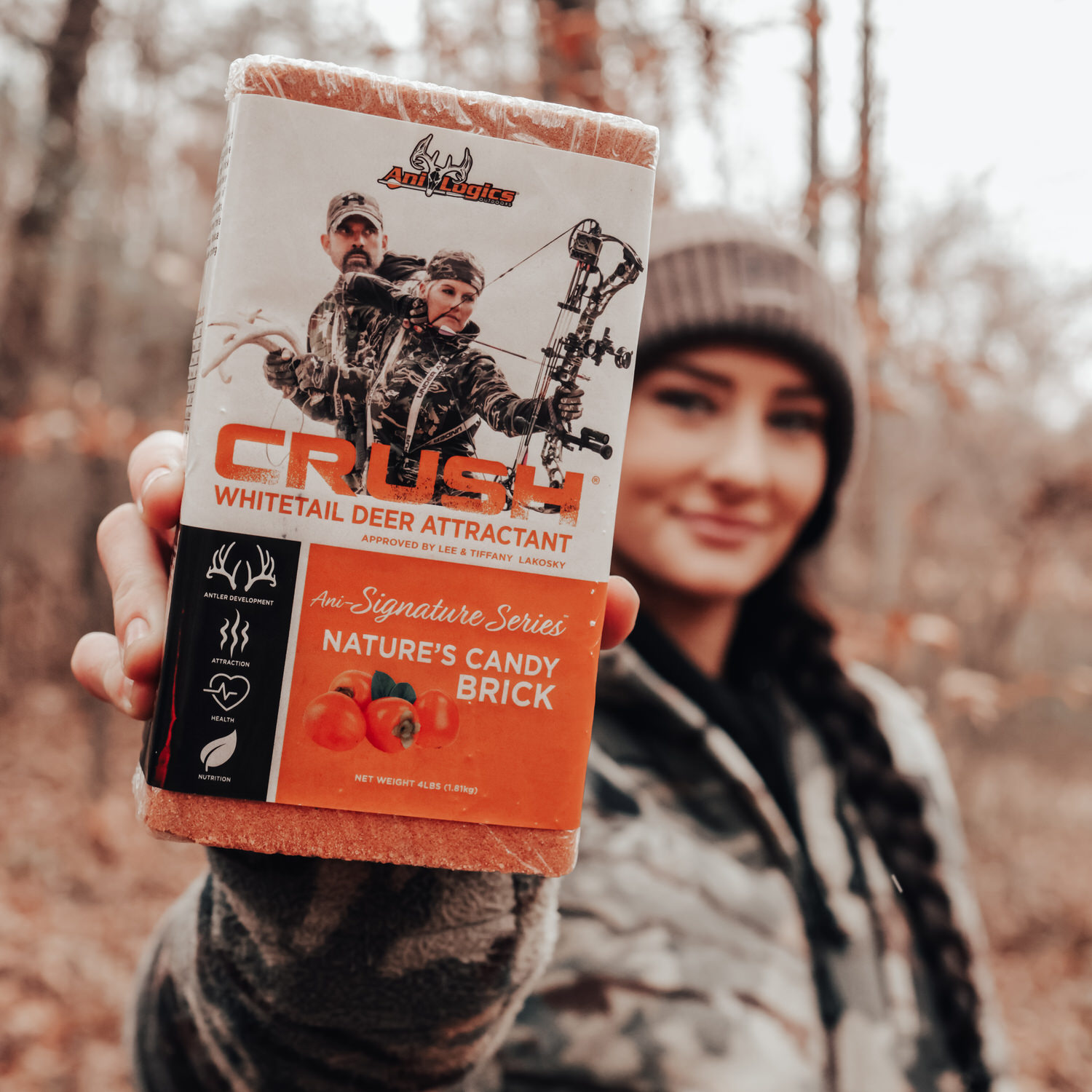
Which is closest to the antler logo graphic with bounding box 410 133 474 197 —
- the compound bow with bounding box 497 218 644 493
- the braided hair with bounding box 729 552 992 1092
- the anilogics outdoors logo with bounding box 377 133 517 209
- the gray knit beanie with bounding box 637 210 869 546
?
the anilogics outdoors logo with bounding box 377 133 517 209

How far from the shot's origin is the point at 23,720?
5602mm

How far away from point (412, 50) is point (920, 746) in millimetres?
2184

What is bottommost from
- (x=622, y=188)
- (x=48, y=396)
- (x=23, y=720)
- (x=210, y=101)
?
(x=23, y=720)

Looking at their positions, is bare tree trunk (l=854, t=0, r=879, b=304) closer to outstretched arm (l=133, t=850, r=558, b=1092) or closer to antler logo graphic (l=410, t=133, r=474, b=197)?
antler logo graphic (l=410, t=133, r=474, b=197)

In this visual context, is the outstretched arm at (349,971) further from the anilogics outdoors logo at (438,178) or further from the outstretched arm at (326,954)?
the anilogics outdoors logo at (438,178)

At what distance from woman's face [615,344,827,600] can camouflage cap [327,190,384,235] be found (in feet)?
2.89

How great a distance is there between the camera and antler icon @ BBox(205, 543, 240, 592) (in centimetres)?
72

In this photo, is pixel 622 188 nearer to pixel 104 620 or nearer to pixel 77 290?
pixel 104 620

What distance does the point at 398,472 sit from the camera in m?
0.75

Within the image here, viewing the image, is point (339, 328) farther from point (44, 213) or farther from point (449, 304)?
point (44, 213)

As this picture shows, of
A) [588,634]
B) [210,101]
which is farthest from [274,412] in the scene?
[210,101]

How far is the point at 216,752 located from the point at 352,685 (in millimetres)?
117

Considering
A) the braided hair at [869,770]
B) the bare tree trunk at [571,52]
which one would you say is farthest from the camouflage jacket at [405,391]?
the bare tree trunk at [571,52]

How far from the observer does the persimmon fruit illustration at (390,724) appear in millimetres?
732
